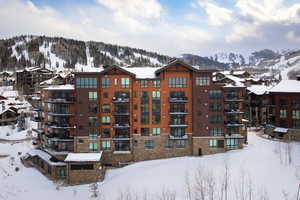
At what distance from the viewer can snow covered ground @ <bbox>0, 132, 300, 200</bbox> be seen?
108ft

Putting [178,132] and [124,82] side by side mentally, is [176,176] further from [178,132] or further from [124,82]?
[124,82]

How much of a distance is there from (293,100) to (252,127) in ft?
69.9

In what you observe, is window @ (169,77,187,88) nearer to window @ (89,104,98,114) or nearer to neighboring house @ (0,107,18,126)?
window @ (89,104,98,114)

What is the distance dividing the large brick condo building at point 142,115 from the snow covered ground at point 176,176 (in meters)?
2.74

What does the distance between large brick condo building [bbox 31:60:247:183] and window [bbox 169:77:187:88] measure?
184mm

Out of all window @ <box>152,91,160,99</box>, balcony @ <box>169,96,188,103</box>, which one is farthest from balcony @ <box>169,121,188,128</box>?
window @ <box>152,91,160,99</box>

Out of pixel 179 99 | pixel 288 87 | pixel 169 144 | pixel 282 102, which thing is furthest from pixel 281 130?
pixel 169 144

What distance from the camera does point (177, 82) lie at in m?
46.4

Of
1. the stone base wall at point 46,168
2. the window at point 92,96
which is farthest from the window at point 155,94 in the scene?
the stone base wall at point 46,168

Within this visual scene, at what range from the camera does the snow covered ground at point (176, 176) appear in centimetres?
3278

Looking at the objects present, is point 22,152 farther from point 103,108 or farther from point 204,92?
point 204,92

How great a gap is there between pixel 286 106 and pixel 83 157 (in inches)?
1673

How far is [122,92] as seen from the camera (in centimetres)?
4559

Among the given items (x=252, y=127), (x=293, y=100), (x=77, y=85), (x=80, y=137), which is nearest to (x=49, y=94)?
(x=77, y=85)
